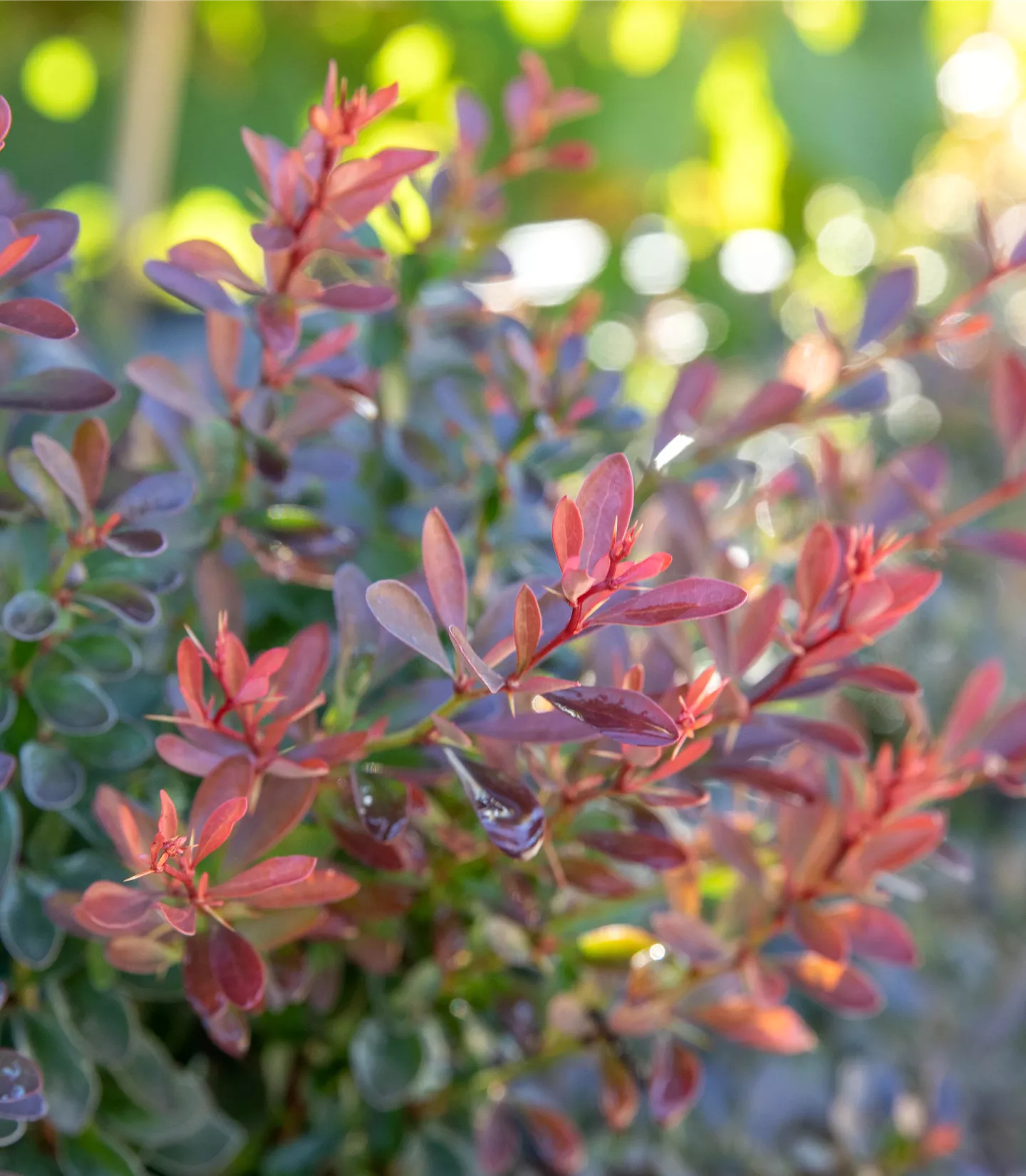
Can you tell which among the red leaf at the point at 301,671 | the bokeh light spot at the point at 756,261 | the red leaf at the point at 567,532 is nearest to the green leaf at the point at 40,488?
the red leaf at the point at 301,671

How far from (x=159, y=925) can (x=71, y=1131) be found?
0.41ft

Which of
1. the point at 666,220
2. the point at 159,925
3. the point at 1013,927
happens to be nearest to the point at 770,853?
the point at 159,925

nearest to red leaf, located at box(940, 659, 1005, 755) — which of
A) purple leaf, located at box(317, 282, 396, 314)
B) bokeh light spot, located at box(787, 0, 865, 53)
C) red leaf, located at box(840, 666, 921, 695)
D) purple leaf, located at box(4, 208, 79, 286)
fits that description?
red leaf, located at box(840, 666, 921, 695)

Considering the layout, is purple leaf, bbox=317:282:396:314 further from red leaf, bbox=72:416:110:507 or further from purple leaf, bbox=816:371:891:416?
purple leaf, bbox=816:371:891:416

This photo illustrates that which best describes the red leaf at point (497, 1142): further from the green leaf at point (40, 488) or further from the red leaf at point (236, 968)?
the green leaf at point (40, 488)

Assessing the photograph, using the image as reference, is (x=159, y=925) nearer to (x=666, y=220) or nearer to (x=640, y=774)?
(x=640, y=774)

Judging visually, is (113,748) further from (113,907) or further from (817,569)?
(817,569)

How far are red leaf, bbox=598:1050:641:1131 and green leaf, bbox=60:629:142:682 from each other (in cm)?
27

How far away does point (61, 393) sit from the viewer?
Answer: 426 mm

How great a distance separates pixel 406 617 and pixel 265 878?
0.09 meters

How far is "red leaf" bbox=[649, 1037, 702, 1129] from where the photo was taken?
19.1 inches

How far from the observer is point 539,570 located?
21.3 inches

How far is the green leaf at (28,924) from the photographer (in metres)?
0.42

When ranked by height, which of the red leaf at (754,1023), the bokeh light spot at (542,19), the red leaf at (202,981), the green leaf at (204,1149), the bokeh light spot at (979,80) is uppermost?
the bokeh light spot at (979,80)
